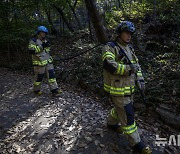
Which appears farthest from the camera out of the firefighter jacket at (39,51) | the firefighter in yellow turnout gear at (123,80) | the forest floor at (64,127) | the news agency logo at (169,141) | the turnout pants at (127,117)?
the firefighter jacket at (39,51)

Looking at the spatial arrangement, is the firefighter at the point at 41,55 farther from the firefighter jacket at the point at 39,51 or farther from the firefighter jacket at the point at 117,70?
the firefighter jacket at the point at 117,70

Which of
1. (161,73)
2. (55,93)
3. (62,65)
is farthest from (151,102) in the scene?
(62,65)

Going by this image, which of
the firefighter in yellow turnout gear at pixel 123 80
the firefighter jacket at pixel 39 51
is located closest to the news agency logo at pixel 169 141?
the firefighter in yellow turnout gear at pixel 123 80

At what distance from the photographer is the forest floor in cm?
503

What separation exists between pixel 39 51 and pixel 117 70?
4.83 meters

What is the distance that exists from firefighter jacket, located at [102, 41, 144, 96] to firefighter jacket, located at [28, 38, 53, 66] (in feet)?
14.5

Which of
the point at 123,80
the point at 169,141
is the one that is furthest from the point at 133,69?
the point at 169,141

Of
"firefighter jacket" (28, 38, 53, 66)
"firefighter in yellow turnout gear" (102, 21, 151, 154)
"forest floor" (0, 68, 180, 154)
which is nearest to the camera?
"firefighter in yellow turnout gear" (102, 21, 151, 154)

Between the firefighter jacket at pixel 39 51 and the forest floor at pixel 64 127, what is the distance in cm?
140

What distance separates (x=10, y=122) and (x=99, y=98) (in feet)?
11.3

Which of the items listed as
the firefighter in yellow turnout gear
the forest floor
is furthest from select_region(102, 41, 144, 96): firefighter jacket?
the forest floor

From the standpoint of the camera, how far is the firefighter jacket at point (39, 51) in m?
8.27

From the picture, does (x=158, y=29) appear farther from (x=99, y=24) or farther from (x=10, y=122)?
(x=10, y=122)

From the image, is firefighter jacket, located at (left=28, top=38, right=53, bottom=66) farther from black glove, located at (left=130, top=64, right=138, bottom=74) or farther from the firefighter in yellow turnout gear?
black glove, located at (left=130, top=64, right=138, bottom=74)
